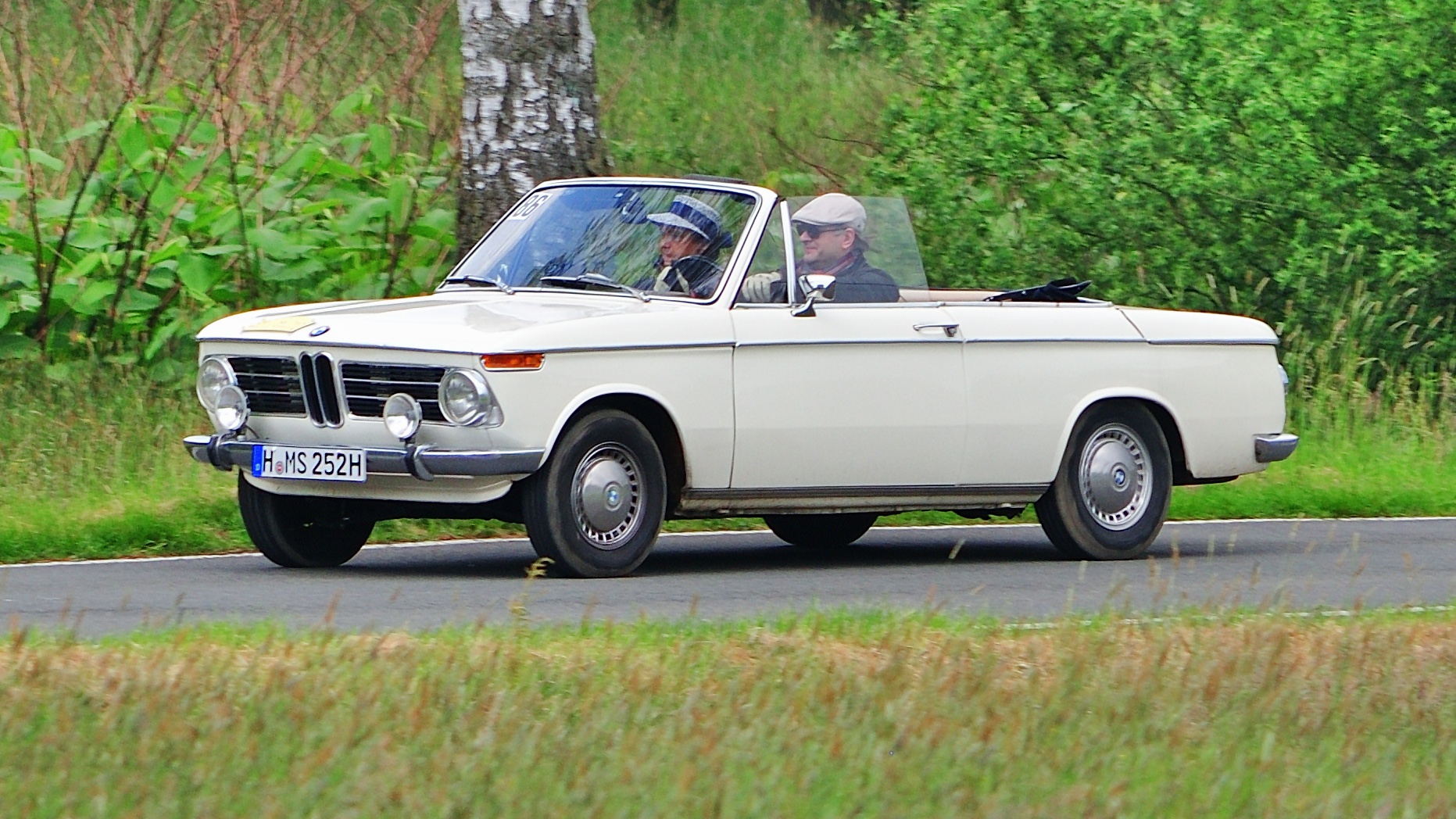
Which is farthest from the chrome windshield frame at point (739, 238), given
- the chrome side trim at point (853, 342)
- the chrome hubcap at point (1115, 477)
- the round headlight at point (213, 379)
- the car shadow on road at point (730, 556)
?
the chrome hubcap at point (1115, 477)

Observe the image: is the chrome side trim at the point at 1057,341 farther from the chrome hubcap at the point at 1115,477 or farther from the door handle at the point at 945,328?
the chrome hubcap at the point at 1115,477

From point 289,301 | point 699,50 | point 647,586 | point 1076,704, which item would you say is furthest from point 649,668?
point 699,50

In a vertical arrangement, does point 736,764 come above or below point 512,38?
below

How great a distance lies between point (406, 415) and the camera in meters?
9.41

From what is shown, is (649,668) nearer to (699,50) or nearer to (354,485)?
(354,485)

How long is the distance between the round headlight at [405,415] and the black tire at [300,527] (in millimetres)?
995

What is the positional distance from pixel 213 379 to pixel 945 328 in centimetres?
329

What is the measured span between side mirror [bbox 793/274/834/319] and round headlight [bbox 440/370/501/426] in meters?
1.67

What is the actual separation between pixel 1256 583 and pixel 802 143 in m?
12.6

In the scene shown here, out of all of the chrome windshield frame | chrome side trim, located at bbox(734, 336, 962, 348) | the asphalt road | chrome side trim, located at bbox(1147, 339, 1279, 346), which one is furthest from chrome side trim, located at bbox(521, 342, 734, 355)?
chrome side trim, located at bbox(1147, 339, 1279, 346)

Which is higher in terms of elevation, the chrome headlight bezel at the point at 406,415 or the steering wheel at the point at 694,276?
the steering wheel at the point at 694,276

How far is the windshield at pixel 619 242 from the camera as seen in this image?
10.4 m

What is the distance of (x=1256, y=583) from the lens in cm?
1034

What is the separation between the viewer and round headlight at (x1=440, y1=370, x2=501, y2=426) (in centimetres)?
927
